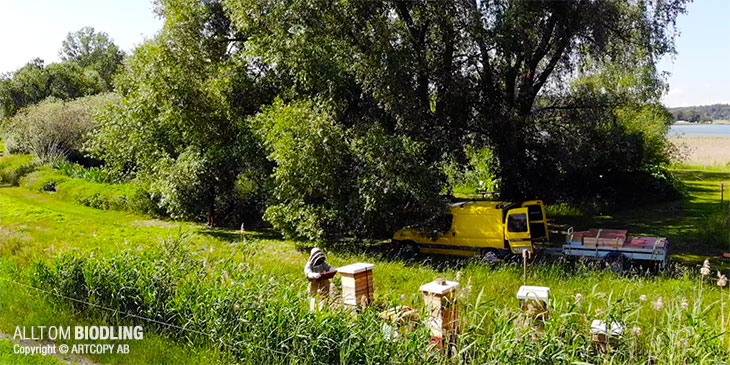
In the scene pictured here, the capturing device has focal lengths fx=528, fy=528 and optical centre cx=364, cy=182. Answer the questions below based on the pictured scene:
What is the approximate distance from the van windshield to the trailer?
38.9 inches

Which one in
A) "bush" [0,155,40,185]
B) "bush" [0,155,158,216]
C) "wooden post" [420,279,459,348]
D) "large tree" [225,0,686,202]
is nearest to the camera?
"wooden post" [420,279,459,348]

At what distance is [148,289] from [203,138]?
9.28 m

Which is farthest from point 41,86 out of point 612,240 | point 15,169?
point 612,240

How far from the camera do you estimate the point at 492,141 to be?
15000 mm

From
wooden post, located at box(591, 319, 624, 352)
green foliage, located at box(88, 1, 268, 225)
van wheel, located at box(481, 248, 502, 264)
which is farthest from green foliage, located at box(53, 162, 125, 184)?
wooden post, located at box(591, 319, 624, 352)

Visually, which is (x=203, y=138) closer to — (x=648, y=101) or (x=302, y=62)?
(x=302, y=62)

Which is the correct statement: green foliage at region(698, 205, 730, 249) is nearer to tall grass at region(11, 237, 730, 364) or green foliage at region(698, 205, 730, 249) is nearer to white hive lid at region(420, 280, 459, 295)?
tall grass at region(11, 237, 730, 364)

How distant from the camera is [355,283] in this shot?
641 cm

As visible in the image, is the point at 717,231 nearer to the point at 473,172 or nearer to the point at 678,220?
the point at 678,220

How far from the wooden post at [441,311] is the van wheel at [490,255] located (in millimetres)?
6160

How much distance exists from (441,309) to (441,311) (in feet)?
0.07

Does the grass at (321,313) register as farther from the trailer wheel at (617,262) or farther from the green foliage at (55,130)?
the green foliage at (55,130)

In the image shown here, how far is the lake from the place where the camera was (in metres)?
25.5

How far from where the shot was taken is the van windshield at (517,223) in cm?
1195
